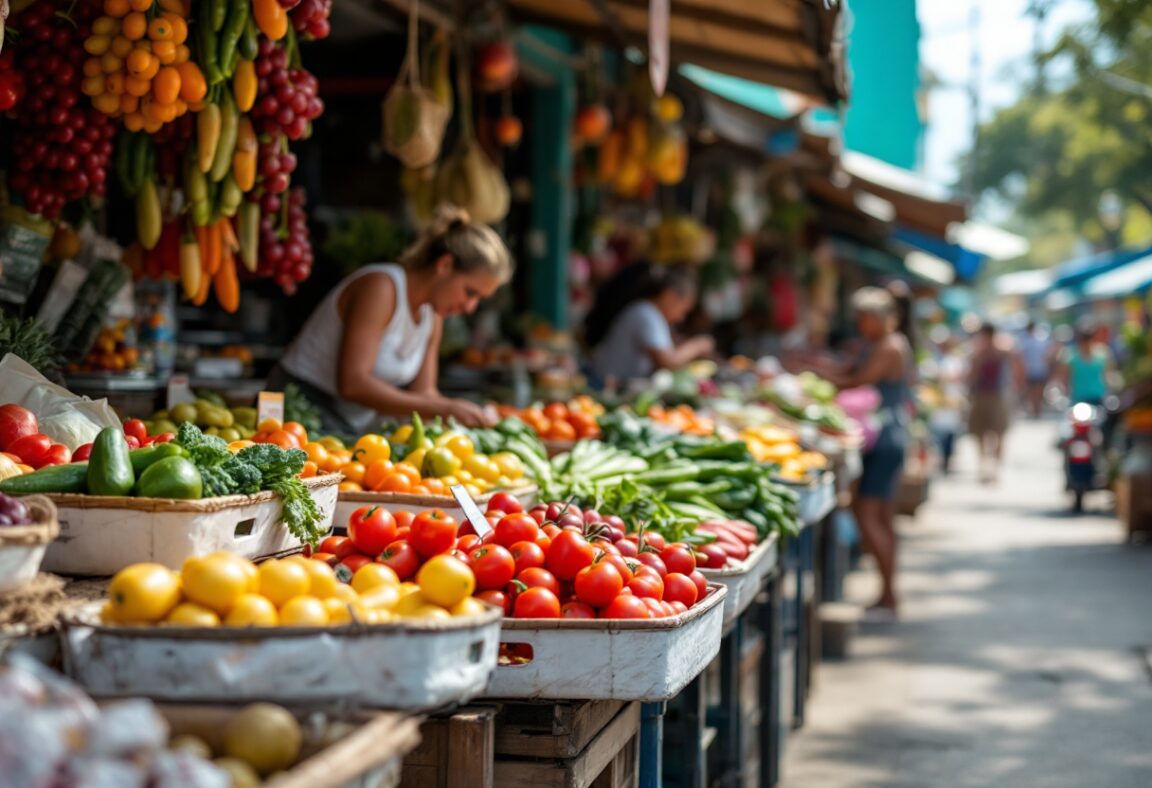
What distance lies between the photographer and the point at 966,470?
786 inches

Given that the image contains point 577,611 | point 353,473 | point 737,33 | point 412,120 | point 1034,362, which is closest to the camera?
point 577,611

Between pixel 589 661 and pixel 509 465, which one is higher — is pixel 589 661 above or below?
below

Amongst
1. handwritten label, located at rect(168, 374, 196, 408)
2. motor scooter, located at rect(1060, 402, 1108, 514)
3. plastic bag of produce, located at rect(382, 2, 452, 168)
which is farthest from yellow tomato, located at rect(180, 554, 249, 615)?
motor scooter, located at rect(1060, 402, 1108, 514)

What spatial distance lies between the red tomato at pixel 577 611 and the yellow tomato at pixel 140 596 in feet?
3.08

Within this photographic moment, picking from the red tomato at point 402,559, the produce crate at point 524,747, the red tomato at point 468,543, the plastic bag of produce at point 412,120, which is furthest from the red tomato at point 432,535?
the plastic bag of produce at point 412,120

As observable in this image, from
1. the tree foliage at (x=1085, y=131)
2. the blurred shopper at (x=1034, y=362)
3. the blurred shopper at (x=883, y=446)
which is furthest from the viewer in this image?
the blurred shopper at (x=1034, y=362)

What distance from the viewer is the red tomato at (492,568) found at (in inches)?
112

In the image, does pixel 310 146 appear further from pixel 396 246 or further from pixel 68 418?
pixel 68 418

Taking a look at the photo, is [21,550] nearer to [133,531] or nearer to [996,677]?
[133,531]

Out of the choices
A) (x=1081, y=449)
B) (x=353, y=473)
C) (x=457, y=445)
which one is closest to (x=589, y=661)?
(x=353, y=473)

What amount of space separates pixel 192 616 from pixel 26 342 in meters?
2.05

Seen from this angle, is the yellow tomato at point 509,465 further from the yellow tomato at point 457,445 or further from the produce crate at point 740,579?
the produce crate at point 740,579

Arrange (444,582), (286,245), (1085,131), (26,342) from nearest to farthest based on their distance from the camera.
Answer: (444,582) < (26,342) < (286,245) < (1085,131)

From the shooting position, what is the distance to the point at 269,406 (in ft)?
13.5
